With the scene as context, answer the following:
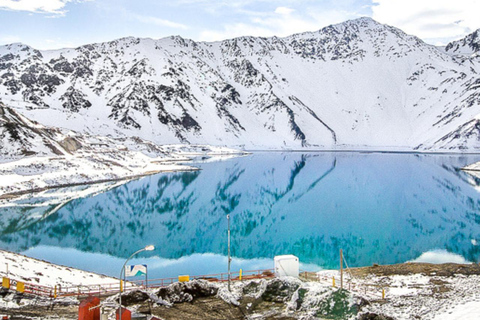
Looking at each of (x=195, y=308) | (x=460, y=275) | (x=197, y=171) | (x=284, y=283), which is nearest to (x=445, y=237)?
(x=460, y=275)

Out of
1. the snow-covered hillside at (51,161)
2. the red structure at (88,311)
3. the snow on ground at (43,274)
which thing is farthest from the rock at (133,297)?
the snow-covered hillside at (51,161)

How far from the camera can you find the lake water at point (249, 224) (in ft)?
143

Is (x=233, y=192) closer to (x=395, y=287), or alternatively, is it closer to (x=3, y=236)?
(x=3, y=236)

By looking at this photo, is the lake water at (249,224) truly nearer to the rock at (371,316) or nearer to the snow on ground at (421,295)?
the snow on ground at (421,295)

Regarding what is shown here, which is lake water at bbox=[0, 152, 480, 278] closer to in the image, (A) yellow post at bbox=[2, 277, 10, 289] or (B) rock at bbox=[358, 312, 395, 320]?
(A) yellow post at bbox=[2, 277, 10, 289]

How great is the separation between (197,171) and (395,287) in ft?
304

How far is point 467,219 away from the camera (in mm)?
61000

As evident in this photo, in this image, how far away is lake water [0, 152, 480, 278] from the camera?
143 ft

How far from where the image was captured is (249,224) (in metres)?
59.0

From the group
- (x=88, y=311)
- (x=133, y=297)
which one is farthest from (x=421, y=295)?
(x=88, y=311)

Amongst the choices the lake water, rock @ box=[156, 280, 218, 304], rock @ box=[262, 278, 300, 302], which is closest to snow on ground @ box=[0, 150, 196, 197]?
the lake water

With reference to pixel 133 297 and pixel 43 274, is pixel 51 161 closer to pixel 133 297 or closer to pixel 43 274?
pixel 43 274

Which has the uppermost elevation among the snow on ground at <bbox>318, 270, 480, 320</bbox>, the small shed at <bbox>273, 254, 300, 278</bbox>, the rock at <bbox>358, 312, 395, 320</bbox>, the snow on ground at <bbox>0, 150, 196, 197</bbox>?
the snow on ground at <bbox>0, 150, 196, 197</bbox>

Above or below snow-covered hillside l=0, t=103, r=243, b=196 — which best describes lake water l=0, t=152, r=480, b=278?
below
